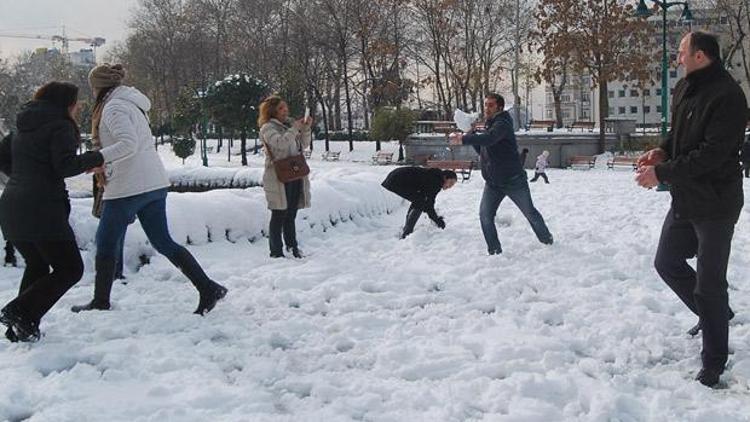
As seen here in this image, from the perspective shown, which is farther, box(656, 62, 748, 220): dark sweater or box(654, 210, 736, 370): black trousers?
box(654, 210, 736, 370): black trousers

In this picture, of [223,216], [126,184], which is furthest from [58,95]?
[223,216]

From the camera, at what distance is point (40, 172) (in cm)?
407

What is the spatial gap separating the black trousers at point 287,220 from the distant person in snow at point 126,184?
2.02 m

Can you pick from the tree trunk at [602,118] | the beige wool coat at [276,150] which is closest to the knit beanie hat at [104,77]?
the beige wool coat at [276,150]

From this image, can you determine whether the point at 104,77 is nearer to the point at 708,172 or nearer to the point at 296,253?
the point at 296,253

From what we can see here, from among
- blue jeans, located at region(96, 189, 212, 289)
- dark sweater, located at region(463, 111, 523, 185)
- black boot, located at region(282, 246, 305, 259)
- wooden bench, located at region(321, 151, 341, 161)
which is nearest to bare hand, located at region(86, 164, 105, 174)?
blue jeans, located at region(96, 189, 212, 289)

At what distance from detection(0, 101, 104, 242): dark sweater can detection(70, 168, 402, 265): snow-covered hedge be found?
2.24m

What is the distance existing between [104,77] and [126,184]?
695 mm

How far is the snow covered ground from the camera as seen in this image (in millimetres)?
3232

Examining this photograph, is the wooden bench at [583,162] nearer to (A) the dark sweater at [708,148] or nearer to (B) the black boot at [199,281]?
(B) the black boot at [199,281]

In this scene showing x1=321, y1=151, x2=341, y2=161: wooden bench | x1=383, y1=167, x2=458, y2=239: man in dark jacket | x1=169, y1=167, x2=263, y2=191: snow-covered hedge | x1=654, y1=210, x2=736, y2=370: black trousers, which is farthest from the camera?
x1=321, y1=151, x2=341, y2=161: wooden bench

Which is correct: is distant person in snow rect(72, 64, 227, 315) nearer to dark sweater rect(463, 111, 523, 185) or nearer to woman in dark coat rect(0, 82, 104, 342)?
woman in dark coat rect(0, 82, 104, 342)

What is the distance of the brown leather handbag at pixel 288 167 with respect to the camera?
6.74 meters

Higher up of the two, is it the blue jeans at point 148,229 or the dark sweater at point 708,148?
the dark sweater at point 708,148
